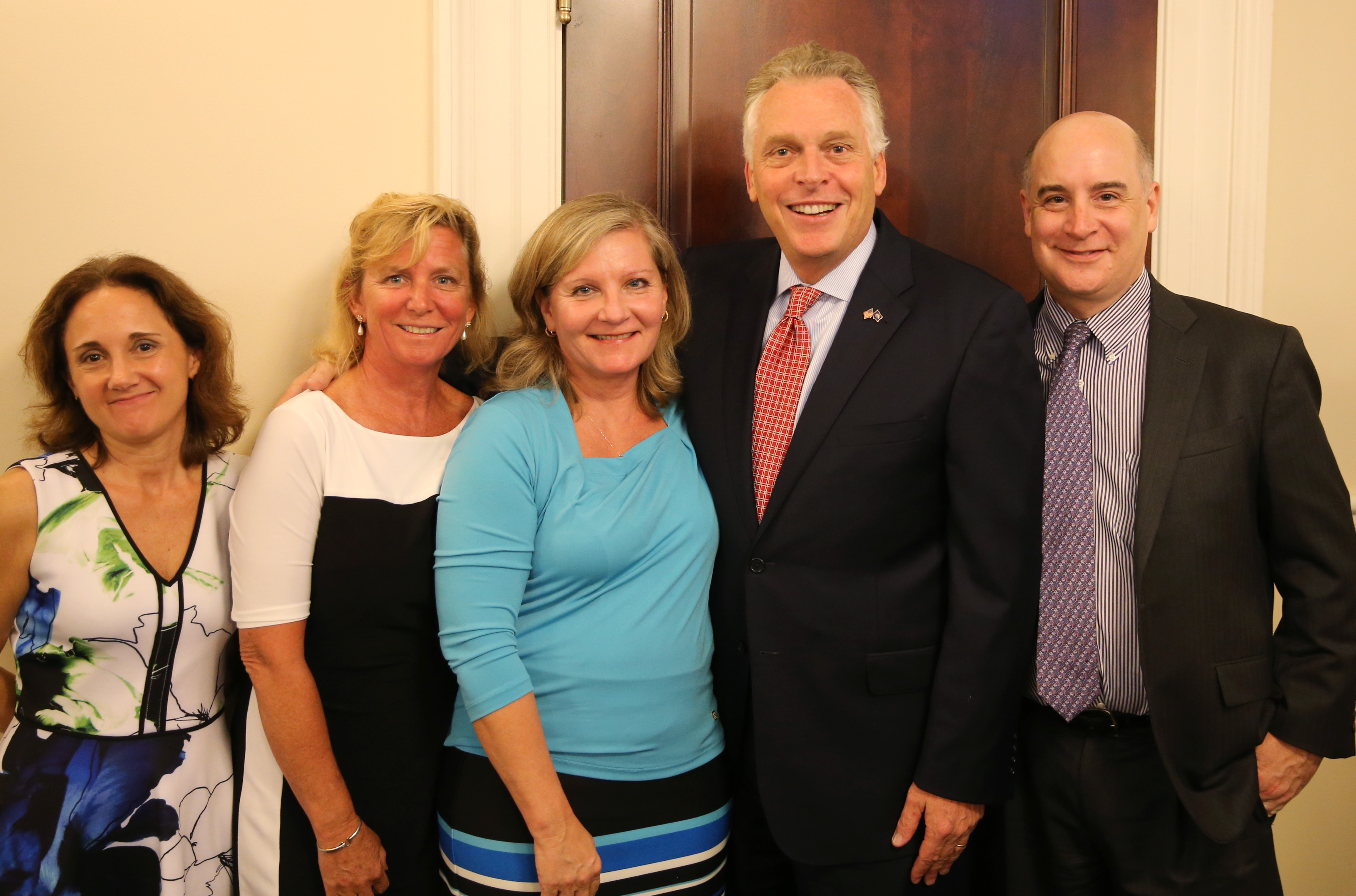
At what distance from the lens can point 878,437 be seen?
1504 millimetres

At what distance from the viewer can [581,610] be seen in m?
1.49

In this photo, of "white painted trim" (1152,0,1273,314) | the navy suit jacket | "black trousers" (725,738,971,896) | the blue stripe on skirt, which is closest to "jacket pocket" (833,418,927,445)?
the navy suit jacket

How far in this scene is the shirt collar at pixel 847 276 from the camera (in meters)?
1.65

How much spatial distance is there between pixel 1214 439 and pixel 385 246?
1.55m

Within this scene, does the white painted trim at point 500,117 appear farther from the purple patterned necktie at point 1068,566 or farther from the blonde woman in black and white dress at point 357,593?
the purple patterned necktie at point 1068,566

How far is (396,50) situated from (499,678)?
136 cm

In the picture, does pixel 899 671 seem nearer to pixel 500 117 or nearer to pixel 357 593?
pixel 357 593

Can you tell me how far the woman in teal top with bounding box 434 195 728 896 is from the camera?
1.41m

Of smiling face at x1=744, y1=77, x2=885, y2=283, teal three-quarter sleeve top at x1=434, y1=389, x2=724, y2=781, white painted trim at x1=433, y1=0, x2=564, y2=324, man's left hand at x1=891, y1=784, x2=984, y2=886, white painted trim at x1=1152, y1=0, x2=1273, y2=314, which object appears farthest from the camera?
white painted trim at x1=1152, y1=0, x2=1273, y2=314

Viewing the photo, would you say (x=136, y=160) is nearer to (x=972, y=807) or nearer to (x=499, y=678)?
(x=499, y=678)

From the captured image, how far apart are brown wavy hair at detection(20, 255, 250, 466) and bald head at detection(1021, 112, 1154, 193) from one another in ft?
5.46

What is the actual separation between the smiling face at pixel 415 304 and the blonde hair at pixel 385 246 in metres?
0.01

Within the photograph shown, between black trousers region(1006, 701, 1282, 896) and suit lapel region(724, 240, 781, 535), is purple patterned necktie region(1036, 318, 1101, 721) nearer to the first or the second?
black trousers region(1006, 701, 1282, 896)

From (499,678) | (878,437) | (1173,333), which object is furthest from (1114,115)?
(499,678)
